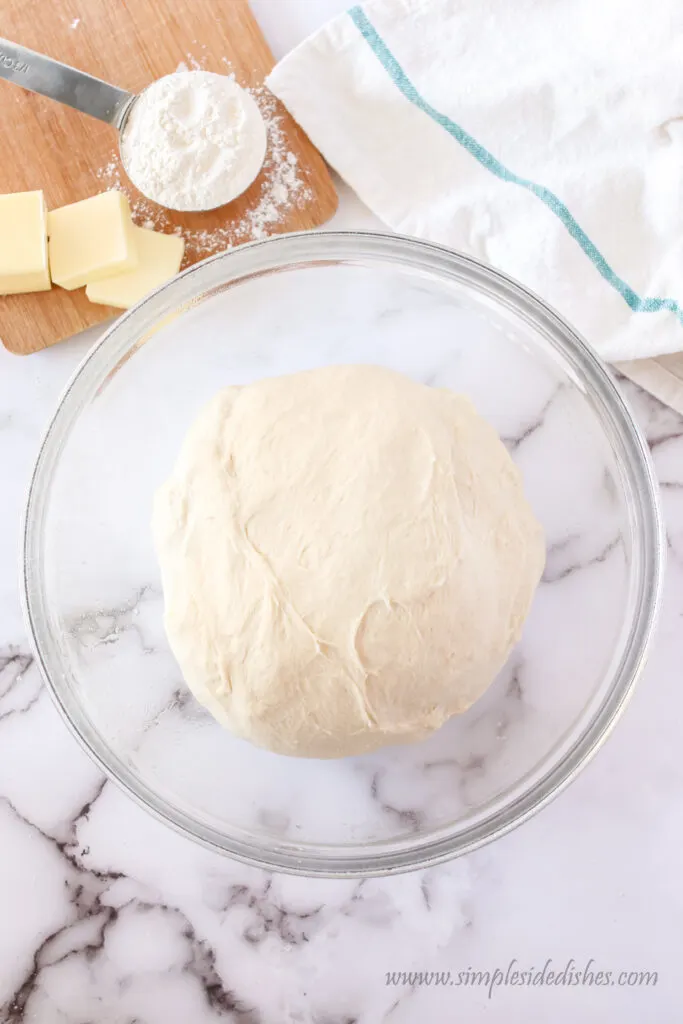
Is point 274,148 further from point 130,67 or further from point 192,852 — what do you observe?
point 192,852

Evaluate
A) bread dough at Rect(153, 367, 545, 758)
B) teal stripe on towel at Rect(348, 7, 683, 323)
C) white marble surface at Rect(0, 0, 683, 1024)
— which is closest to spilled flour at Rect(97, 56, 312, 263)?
teal stripe on towel at Rect(348, 7, 683, 323)

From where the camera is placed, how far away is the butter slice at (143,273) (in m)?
0.92

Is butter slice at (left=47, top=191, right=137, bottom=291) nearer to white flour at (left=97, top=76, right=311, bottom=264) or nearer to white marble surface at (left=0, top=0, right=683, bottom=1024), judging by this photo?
white flour at (left=97, top=76, right=311, bottom=264)

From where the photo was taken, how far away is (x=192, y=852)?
934 millimetres

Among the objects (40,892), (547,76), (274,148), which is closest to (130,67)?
(274,148)

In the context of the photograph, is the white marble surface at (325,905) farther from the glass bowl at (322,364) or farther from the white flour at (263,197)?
the white flour at (263,197)

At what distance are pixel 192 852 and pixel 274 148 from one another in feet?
2.81

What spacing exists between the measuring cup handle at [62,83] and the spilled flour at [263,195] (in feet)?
0.18

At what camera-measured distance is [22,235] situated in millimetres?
906

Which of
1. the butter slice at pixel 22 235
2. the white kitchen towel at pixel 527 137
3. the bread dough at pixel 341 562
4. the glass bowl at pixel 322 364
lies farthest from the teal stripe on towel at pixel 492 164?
the butter slice at pixel 22 235

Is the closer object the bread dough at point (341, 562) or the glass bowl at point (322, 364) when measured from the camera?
the bread dough at point (341, 562)

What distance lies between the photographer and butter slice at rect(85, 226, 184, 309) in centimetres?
92

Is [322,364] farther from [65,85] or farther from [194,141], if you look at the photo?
[65,85]

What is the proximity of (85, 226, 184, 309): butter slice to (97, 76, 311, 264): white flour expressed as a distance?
0.10ft
